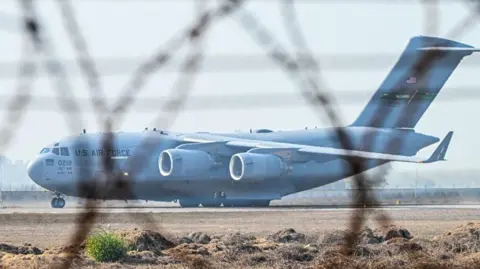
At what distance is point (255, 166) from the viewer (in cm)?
4619

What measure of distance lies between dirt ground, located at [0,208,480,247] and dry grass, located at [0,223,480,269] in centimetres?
370

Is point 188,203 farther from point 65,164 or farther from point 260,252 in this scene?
point 260,252

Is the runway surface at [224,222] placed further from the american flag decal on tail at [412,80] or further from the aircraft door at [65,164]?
the american flag decal on tail at [412,80]

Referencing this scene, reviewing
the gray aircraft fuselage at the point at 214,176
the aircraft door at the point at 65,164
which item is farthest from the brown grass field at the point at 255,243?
the aircraft door at the point at 65,164

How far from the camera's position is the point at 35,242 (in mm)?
25703

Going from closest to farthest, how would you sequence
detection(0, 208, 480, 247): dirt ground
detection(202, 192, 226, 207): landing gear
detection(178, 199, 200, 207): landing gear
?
detection(0, 208, 480, 247): dirt ground
detection(202, 192, 226, 207): landing gear
detection(178, 199, 200, 207): landing gear

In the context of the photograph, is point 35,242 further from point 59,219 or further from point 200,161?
point 200,161

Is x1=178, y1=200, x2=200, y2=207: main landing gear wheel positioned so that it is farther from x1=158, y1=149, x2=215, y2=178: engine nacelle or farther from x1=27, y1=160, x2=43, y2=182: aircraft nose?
x1=27, y1=160, x2=43, y2=182: aircraft nose

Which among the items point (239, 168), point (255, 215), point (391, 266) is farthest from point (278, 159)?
point (391, 266)

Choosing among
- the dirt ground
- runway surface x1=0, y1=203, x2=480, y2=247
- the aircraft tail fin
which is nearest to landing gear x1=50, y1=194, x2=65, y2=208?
runway surface x1=0, y1=203, x2=480, y2=247

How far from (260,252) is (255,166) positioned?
88.7 ft

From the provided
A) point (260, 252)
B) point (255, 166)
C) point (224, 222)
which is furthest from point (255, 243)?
point (255, 166)

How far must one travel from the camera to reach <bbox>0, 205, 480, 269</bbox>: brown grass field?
49.4 ft

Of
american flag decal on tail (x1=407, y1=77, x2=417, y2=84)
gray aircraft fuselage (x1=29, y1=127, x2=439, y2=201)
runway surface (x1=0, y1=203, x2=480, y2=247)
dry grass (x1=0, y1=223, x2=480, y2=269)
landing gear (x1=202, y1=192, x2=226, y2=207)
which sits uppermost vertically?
gray aircraft fuselage (x1=29, y1=127, x2=439, y2=201)
